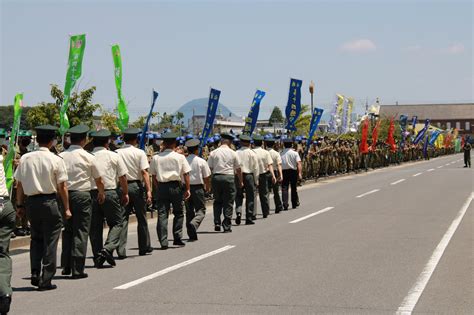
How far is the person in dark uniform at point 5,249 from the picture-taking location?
22.9 ft

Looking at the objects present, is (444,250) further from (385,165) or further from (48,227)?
(385,165)

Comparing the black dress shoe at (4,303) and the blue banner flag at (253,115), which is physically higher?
the blue banner flag at (253,115)

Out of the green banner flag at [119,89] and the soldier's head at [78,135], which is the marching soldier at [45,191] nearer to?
the soldier's head at [78,135]

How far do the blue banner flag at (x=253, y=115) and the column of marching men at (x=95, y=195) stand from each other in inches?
503

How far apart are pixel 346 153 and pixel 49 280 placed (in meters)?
32.8

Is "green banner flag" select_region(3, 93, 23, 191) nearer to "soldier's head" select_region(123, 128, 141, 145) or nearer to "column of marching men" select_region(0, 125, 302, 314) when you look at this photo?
"column of marching men" select_region(0, 125, 302, 314)

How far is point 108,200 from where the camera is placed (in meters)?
10.3

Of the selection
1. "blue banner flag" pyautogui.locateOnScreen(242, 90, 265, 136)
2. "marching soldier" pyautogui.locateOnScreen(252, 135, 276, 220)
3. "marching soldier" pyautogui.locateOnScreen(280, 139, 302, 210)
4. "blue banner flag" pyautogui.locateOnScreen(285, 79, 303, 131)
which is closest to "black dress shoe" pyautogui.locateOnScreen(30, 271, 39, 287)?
"marching soldier" pyautogui.locateOnScreen(252, 135, 276, 220)

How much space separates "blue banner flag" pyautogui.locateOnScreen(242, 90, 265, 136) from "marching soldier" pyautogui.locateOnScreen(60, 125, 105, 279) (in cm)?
1816

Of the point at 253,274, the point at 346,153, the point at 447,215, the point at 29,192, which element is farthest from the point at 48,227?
the point at 346,153

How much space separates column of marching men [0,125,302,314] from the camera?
8.60 metres

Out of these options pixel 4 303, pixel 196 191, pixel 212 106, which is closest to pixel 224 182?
pixel 196 191

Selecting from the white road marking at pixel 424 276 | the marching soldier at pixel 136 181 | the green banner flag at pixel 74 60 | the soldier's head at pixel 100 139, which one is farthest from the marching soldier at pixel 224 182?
the soldier's head at pixel 100 139

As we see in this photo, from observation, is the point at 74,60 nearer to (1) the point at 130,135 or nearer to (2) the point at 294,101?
(1) the point at 130,135
